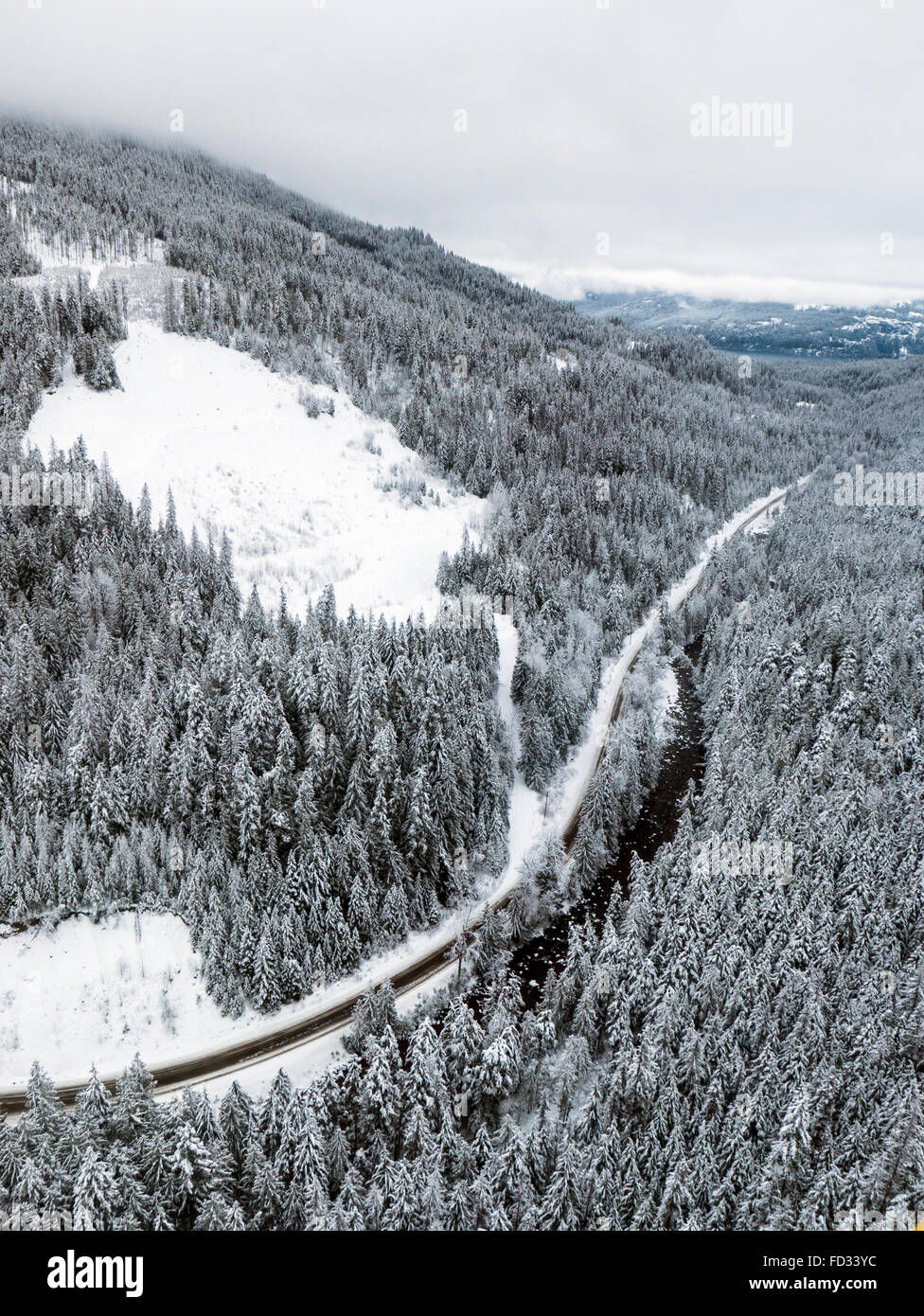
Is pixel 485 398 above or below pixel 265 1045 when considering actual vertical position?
above

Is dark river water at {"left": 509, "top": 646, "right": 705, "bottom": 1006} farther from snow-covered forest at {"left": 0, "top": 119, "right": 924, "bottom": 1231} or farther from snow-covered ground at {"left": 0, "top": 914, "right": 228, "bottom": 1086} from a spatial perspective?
snow-covered ground at {"left": 0, "top": 914, "right": 228, "bottom": 1086}

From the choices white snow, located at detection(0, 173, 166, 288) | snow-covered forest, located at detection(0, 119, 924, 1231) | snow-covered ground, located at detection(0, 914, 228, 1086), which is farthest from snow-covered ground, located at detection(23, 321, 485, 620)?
snow-covered ground, located at detection(0, 914, 228, 1086)

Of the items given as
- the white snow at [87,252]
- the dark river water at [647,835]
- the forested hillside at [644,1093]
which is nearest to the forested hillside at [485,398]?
the white snow at [87,252]

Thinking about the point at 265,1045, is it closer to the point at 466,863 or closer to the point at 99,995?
the point at 99,995

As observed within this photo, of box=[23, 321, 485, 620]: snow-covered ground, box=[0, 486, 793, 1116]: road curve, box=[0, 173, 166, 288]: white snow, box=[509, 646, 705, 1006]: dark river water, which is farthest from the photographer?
box=[0, 173, 166, 288]: white snow

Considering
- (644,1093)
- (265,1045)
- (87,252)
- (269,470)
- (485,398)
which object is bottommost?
(265,1045)

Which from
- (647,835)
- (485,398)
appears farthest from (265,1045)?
(485,398)
